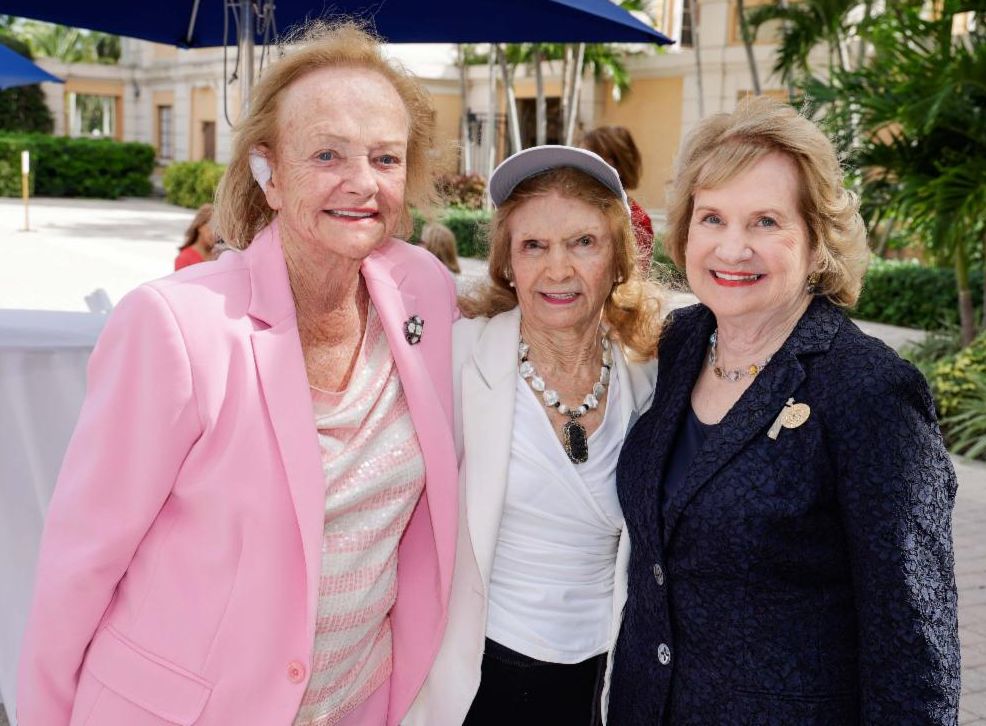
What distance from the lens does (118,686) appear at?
1.93 m

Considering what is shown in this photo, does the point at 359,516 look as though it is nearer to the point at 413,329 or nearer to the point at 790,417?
the point at 413,329

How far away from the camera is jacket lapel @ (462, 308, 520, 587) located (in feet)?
7.41

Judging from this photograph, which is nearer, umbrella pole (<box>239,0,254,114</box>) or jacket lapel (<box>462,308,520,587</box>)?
jacket lapel (<box>462,308,520,587</box>)

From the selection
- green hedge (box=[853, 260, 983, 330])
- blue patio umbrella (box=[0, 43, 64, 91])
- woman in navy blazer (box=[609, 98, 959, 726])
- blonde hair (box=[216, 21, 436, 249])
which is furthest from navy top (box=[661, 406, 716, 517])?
blue patio umbrella (box=[0, 43, 64, 91])

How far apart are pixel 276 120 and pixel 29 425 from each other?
53.4 inches

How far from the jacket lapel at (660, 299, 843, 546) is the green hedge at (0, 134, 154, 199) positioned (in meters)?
32.8

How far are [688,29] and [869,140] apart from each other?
1984 centimetres

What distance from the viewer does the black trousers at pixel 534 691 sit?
230 cm

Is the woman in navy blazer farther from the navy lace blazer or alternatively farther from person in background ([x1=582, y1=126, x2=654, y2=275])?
person in background ([x1=582, y1=126, x2=654, y2=275])

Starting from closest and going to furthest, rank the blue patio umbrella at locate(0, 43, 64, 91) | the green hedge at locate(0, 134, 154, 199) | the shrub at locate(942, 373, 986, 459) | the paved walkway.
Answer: the paved walkway < the shrub at locate(942, 373, 986, 459) < the blue patio umbrella at locate(0, 43, 64, 91) < the green hedge at locate(0, 134, 154, 199)

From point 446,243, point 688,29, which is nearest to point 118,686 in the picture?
point 446,243

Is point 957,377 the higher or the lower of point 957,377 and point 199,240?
the lower

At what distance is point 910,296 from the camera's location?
12.7 m

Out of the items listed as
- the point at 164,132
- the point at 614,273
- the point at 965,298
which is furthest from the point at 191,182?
the point at 614,273
